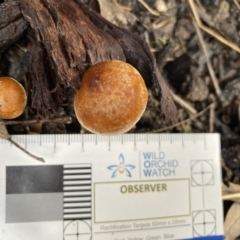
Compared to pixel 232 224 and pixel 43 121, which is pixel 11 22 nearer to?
pixel 43 121

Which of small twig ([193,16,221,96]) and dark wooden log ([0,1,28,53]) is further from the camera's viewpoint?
small twig ([193,16,221,96])

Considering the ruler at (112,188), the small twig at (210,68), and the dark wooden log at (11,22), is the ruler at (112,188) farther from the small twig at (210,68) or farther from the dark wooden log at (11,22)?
the dark wooden log at (11,22)

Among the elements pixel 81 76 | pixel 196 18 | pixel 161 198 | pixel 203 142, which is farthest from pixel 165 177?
pixel 196 18

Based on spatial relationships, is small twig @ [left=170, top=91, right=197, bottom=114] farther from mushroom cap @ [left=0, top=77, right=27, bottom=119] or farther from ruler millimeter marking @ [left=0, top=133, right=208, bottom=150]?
mushroom cap @ [left=0, top=77, right=27, bottom=119]

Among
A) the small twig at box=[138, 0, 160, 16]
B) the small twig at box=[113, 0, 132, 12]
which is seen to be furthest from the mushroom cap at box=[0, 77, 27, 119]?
the small twig at box=[138, 0, 160, 16]

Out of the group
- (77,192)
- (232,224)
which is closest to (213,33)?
(232,224)

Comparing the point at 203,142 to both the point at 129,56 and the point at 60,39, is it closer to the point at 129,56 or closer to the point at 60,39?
the point at 129,56

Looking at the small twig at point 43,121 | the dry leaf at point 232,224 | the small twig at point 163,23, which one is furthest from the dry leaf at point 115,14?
the dry leaf at point 232,224
